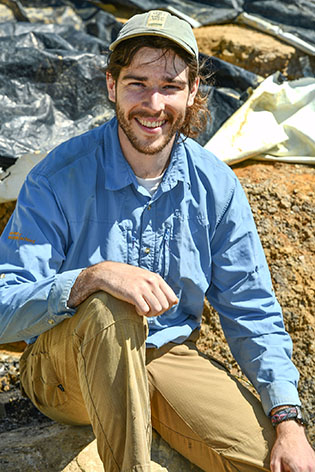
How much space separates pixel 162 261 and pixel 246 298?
38cm

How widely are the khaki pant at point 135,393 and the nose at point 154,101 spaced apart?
0.82 m

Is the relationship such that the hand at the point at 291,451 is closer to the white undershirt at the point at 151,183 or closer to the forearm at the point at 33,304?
the forearm at the point at 33,304

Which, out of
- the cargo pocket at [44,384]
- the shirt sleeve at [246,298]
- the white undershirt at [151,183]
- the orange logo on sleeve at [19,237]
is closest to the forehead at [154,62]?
the white undershirt at [151,183]

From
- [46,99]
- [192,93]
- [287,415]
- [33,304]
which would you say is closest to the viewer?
[33,304]

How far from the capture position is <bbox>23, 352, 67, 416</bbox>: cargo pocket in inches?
91.7

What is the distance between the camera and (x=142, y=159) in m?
2.55

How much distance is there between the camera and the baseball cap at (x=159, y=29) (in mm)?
2445

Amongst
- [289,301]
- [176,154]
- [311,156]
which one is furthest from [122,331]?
[311,156]

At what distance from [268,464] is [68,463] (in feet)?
2.49

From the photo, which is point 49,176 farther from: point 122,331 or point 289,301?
point 289,301

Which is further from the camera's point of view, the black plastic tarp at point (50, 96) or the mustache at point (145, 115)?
the black plastic tarp at point (50, 96)

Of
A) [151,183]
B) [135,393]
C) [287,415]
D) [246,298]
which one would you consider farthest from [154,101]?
[287,415]

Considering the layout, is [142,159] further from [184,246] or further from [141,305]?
A: [141,305]

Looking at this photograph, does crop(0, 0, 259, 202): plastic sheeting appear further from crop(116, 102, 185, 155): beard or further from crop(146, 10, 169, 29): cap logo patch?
crop(146, 10, 169, 29): cap logo patch
